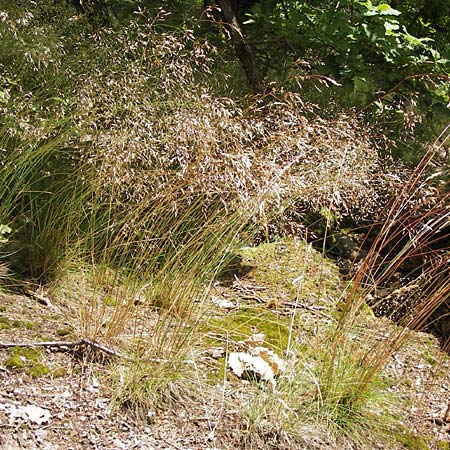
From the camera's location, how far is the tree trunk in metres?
4.39

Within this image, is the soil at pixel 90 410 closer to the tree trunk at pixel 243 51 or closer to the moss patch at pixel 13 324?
the moss patch at pixel 13 324

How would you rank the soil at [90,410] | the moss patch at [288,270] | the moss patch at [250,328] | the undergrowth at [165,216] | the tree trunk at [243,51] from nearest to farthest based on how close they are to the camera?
the soil at [90,410]
the undergrowth at [165,216]
the moss patch at [250,328]
the moss patch at [288,270]
the tree trunk at [243,51]

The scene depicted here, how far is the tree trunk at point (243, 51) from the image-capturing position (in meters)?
4.39

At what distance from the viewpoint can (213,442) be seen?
6.95 feet

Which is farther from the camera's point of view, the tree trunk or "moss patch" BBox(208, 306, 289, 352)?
the tree trunk

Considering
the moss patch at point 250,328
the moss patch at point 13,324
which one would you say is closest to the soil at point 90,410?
the moss patch at point 13,324

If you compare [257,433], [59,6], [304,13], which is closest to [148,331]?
[257,433]

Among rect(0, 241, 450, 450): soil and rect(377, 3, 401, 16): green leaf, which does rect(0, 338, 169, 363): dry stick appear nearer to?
rect(0, 241, 450, 450): soil

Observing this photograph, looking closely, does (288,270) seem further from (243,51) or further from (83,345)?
(243,51)

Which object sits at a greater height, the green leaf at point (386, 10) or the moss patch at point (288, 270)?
the green leaf at point (386, 10)

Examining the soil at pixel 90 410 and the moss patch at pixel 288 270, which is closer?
the soil at pixel 90 410

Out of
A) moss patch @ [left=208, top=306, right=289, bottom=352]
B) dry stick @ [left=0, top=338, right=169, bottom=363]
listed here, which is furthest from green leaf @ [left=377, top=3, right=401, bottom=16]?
dry stick @ [left=0, top=338, right=169, bottom=363]

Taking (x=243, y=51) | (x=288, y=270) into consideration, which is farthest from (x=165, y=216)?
(x=243, y=51)

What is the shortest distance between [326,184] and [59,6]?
2.11 m
